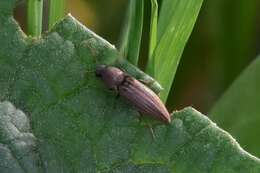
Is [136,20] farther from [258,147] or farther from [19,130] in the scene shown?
[258,147]

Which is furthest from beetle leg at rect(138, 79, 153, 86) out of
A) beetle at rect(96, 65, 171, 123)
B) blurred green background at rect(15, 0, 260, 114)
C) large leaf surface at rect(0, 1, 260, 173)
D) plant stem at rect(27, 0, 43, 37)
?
blurred green background at rect(15, 0, 260, 114)

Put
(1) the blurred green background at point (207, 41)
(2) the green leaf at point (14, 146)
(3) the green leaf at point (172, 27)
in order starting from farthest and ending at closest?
(1) the blurred green background at point (207, 41) < (3) the green leaf at point (172, 27) < (2) the green leaf at point (14, 146)

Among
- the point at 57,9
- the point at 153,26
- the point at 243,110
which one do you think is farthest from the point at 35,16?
the point at 243,110

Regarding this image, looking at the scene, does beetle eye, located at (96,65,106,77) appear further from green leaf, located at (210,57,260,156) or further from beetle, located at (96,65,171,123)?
green leaf, located at (210,57,260,156)

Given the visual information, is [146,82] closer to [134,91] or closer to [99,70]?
[134,91]

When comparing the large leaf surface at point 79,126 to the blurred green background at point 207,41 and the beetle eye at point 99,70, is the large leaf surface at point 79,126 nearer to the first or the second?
the beetle eye at point 99,70

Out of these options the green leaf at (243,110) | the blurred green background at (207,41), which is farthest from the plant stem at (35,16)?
the blurred green background at (207,41)

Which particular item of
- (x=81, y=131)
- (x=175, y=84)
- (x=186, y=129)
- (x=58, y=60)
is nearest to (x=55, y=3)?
(x=58, y=60)

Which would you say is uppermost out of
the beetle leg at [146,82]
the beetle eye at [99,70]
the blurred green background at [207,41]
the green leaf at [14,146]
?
the beetle eye at [99,70]
